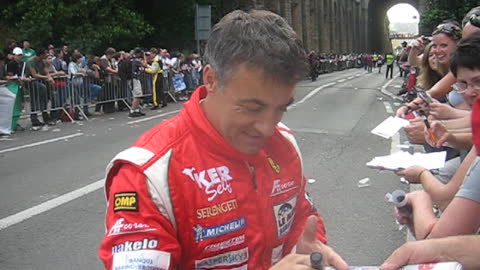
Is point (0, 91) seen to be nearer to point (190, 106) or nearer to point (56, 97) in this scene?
point (56, 97)

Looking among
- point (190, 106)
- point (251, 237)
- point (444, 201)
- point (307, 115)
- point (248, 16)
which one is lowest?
point (307, 115)

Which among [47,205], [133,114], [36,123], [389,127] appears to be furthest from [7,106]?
[389,127]

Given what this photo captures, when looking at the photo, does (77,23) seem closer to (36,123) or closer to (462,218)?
(36,123)

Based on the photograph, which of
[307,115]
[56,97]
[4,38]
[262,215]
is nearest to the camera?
[262,215]

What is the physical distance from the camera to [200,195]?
1671 mm

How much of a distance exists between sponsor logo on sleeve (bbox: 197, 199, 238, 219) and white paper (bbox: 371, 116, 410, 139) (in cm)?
248

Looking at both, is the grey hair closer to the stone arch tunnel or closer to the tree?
the tree

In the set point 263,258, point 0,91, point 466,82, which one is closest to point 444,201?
point 466,82

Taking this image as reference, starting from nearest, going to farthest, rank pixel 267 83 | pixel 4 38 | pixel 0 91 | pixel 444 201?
pixel 267 83, pixel 444 201, pixel 0 91, pixel 4 38

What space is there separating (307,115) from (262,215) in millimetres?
13921

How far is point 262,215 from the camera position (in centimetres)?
179

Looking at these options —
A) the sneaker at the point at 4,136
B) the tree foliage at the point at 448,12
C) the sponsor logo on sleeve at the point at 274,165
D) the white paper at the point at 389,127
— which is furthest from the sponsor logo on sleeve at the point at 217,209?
the tree foliage at the point at 448,12

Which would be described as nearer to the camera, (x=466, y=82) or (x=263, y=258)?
(x=263, y=258)

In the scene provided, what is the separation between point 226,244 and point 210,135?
33 cm
